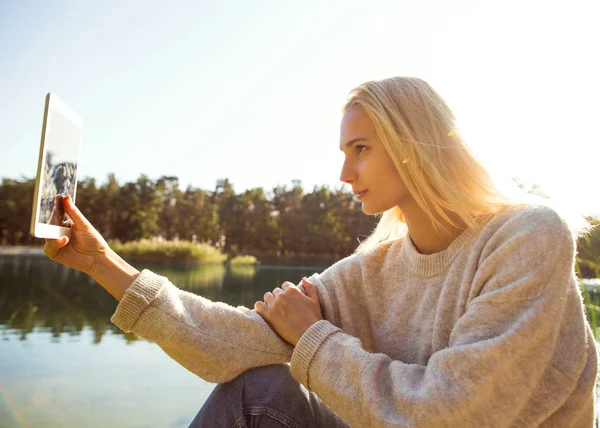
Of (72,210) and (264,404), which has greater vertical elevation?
(72,210)

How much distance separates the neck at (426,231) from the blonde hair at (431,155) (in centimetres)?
2

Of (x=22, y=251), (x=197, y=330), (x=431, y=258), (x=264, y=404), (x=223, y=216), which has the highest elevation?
(x=223, y=216)

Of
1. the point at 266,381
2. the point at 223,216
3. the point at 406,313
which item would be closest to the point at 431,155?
the point at 406,313

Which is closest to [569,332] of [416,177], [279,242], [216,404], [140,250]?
[416,177]

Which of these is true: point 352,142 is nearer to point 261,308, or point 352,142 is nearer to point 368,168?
point 368,168

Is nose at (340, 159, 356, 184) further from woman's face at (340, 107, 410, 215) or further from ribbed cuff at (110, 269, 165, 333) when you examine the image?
ribbed cuff at (110, 269, 165, 333)

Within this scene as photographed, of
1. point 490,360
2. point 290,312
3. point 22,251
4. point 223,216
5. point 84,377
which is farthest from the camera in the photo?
point 223,216

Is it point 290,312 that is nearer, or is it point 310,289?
point 290,312

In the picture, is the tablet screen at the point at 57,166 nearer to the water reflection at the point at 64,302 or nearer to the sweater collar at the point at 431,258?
the sweater collar at the point at 431,258

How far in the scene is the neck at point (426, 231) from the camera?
1.28 meters

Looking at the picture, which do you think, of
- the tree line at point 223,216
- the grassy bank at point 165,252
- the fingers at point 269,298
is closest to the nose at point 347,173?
the fingers at point 269,298

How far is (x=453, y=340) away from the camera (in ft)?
3.21

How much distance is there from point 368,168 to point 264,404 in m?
0.63

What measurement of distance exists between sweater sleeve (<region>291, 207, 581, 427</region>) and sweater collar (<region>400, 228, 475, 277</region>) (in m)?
0.15
